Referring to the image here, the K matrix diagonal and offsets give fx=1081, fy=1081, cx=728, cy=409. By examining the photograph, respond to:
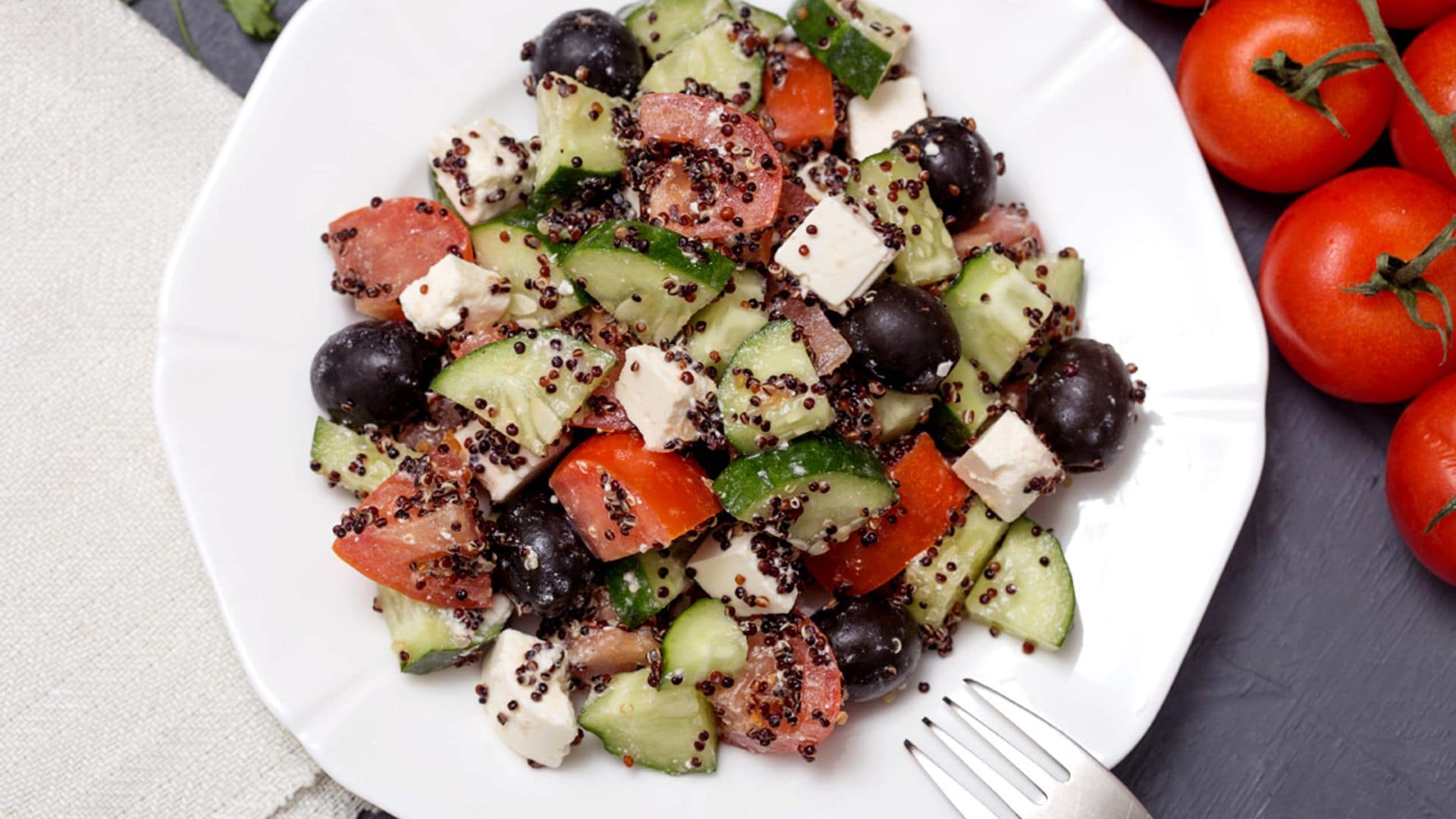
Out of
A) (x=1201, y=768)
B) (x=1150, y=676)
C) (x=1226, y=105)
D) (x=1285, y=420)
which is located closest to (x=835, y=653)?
(x=1150, y=676)

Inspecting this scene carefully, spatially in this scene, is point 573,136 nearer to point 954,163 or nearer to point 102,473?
point 954,163

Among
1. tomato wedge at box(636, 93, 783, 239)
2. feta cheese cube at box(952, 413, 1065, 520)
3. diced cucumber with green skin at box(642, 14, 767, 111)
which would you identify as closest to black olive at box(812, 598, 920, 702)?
feta cheese cube at box(952, 413, 1065, 520)

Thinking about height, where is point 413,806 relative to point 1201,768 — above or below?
above

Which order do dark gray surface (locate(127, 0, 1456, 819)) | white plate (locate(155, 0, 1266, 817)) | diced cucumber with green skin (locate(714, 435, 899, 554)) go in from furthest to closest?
dark gray surface (locate(127, 0, 1456, 819)) < white plate (locate(155, 0, 1266, 817)) < diced cucumber with green skin (locate(714, 435, 899, 554))

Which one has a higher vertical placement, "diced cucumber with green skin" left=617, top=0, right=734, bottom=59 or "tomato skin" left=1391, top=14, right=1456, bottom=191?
"diced cucumber with green skin" left=617, top=0, right=734, bottom=59

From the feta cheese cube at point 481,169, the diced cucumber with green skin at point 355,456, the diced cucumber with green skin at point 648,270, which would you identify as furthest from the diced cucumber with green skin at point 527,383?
the feta cheese cube at point 481,169

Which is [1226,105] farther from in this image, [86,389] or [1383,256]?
[86,389]

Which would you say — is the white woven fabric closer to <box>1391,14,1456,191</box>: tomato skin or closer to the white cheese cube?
the white cheese cube
